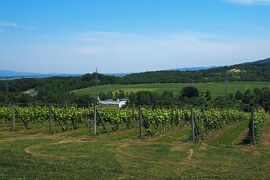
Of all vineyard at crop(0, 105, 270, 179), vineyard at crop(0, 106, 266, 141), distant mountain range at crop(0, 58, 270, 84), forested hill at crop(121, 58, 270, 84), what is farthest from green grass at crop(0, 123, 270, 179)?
distant mountain range at crop(0, 58, 270, 84)

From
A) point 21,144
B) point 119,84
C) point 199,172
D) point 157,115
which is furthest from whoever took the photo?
point 119,84

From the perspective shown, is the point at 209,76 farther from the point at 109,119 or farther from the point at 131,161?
the point at 131,161

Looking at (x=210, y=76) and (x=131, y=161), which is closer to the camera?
(x=131, y=161)

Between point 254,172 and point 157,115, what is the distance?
1549 cm

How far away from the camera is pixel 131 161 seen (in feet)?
47.5

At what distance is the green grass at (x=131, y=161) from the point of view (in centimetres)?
1150

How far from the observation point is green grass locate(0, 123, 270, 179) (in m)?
11.5

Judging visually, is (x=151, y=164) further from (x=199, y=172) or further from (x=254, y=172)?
(x=254, y=172)

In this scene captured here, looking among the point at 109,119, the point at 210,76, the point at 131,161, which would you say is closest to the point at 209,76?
the point at 210,76

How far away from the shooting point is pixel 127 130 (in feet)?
93.4

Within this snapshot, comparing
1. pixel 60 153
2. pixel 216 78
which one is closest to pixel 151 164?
pixel 60 153

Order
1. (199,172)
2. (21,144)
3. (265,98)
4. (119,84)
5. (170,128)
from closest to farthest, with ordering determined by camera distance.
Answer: (199,172) → (21,144) → (170,128) → (265,98) → (119,84)

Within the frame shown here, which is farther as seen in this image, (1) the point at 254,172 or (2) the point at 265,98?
(2) the point at 265,98

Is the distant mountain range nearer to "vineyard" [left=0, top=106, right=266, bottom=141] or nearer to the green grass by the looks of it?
"vineyard" [left=0, top=106, right=266, bottom=141]
